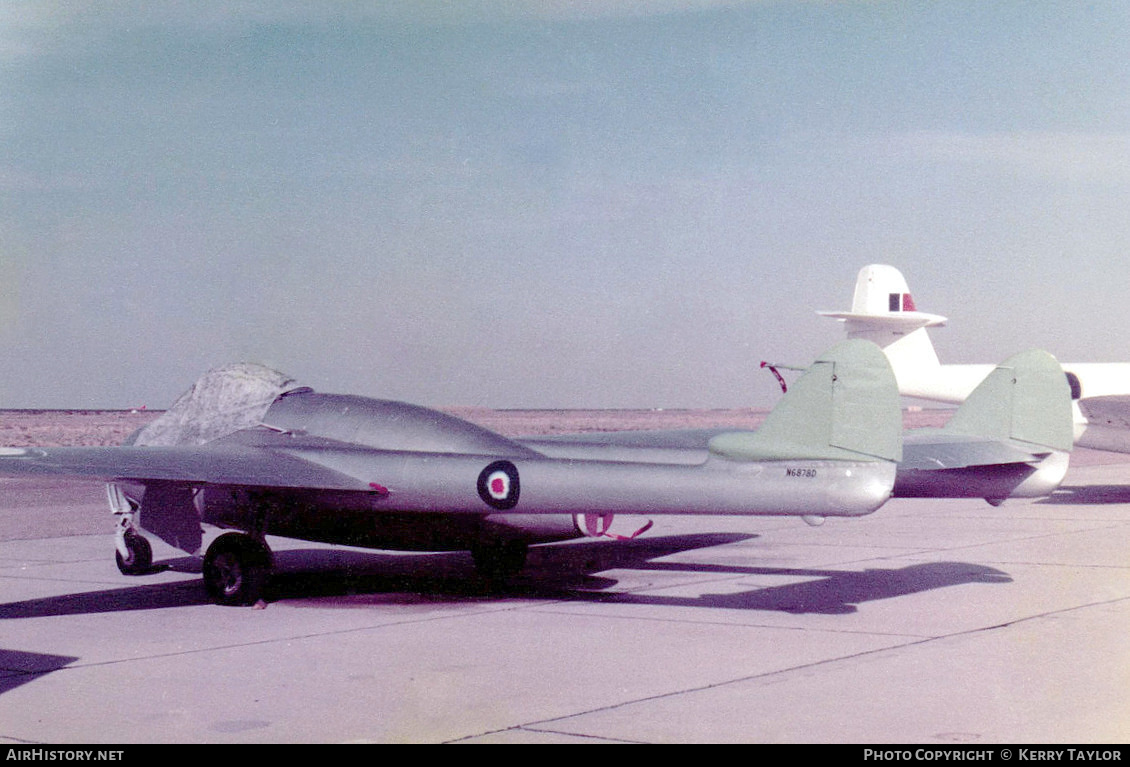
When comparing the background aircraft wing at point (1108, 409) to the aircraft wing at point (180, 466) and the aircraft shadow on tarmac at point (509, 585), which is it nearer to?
the aircraft shadow on tarmac at point (509, 585)

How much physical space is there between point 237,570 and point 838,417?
5589 mm

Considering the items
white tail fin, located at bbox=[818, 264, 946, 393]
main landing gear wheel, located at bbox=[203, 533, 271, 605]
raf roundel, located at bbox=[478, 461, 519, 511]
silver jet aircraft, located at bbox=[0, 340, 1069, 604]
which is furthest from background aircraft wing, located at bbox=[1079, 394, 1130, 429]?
main landing gear wheel, located at bbox=[203, 533, 271, 605]


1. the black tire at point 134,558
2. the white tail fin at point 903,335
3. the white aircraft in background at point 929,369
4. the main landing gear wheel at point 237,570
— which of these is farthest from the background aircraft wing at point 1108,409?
the black tire at point 134,558

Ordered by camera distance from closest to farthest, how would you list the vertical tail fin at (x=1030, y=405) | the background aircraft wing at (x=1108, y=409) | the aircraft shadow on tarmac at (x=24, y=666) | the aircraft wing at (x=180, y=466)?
the aircraft shadow on tarmac at (x=24, y=666) < the aircraft wing at (x=180, y=466) < the vertical tail fin at (x=1030, y=405) < the background aircraft wing at (x=1108, y=409)

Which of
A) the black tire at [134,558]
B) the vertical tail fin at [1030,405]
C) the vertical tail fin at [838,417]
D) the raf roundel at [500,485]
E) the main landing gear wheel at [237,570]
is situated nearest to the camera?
the vertical tail fin at [838,417]

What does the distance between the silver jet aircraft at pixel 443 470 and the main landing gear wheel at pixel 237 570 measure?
0.05 ft

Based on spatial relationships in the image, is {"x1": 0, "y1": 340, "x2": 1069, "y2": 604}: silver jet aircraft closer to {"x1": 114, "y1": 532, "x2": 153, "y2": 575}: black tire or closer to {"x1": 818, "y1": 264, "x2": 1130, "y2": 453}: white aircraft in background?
{"x1": 114, "y1": 532, "x2": 153, "y2": 575}: black tire

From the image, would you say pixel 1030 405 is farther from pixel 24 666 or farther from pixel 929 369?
pixel 929 369

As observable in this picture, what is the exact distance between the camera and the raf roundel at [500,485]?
10.4m

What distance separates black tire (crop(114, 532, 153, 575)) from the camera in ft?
41.9

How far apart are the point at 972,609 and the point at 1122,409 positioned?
55.0ft

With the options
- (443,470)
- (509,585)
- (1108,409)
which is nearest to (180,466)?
(443,470)

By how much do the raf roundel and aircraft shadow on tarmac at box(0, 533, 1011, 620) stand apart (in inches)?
60.8
